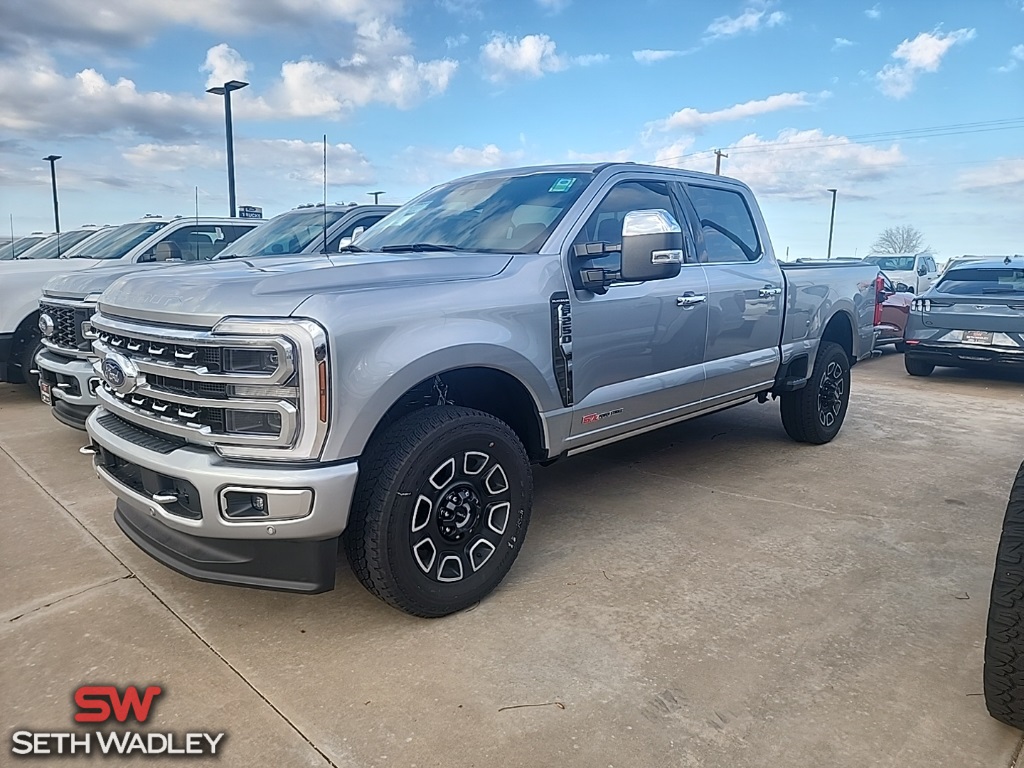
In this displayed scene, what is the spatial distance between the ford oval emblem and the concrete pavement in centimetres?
94

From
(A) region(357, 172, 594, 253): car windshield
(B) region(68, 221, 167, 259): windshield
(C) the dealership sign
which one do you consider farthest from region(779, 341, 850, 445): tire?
(B) region(68, 221, 167, 259): windshield

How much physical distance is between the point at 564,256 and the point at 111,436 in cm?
210

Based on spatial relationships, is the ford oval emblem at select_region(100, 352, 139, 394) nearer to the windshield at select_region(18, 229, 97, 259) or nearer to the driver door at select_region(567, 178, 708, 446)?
the driver door at select_region(567, 178, 708, 446)

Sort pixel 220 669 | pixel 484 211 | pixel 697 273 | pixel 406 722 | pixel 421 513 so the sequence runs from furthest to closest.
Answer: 1. pixel 697 273
2. pixel 484 211
3. pixel 421 513
4. pixel 220 669
5. pixel 406 722

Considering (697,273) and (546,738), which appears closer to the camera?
(546,738)

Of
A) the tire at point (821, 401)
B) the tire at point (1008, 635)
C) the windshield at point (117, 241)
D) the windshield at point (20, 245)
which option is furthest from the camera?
the windshield at point (20, 245)

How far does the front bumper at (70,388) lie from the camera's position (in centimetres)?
502

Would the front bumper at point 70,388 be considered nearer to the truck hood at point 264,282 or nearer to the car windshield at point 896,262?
A: the truck hood at point 264,282

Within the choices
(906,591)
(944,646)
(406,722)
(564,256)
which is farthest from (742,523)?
(406,722)

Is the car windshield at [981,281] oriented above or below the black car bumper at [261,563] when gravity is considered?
above

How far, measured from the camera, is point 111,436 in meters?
2.99

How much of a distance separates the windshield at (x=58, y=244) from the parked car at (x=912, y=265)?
15775 mm

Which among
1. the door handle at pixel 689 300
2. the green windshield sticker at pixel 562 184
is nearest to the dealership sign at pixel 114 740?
the green windshield sticker at pixel 562 184

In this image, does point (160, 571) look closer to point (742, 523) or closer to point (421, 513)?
point (421, 513)
